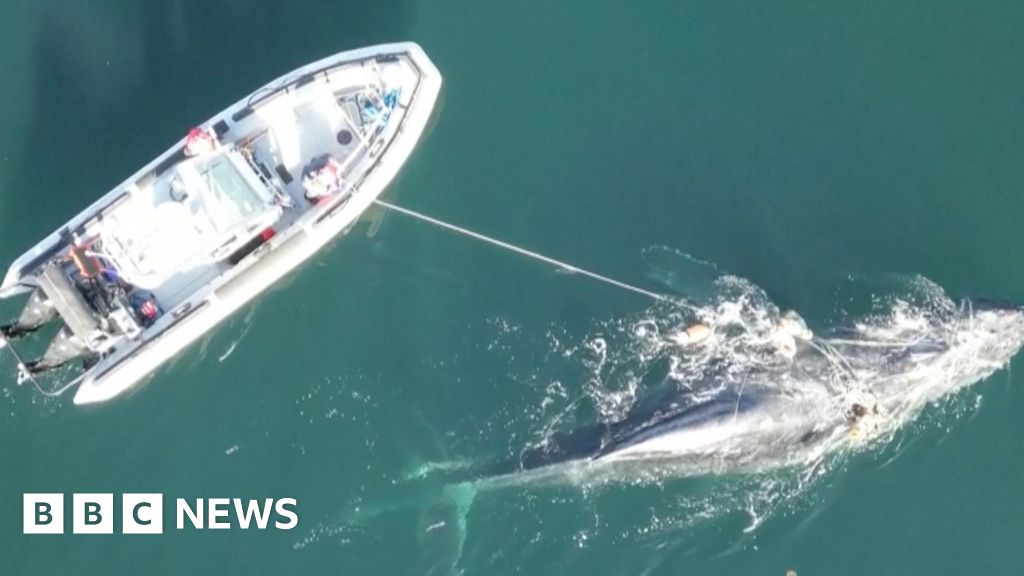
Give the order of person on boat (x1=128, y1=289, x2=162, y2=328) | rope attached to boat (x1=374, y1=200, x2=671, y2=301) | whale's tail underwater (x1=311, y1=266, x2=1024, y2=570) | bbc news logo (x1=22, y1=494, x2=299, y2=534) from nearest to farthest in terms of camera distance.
→ person on boat (x1=128, y1=289, x2=162, y2=328) < bbc news logo (x1=22, y1=494, x2=299, y2=534) < whale's tail underwater (x1=311, y1=266, x2=1024, y2=570) < rope attached to boat (x1=374, y1=200, x2=671, y2=301)

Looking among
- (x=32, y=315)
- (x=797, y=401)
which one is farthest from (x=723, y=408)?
(x=32, y=315)

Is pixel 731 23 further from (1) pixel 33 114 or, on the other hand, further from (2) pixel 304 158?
(1) pixel 33 114

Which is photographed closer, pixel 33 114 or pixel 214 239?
pixel 214 239

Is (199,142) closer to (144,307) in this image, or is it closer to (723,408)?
(144,307)

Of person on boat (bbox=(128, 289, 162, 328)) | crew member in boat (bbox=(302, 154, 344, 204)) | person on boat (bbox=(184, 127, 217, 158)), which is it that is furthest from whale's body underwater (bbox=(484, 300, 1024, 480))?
person on boat (bbox=(184, 127, 217, 158))

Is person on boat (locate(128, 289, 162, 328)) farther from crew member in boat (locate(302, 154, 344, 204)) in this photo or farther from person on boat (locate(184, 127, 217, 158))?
crew member in boat (locate(302, 154, 344, 204))

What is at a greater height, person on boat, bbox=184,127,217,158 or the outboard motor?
person on boat, bbox=184,127,217,158

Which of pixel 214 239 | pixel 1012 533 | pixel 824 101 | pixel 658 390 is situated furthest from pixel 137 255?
pixel 1012 533
